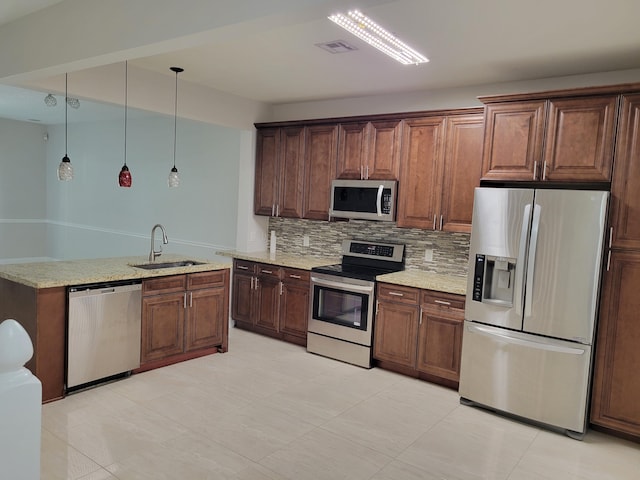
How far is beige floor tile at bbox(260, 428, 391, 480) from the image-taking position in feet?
8.78

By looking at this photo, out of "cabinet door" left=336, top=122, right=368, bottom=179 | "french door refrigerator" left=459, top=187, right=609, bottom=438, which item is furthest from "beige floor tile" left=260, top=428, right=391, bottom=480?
"cabinet door" left=336, top=122, right=368, bottom=179

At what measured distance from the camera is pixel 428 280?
13.9 ft

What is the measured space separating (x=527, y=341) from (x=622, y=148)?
1.44m

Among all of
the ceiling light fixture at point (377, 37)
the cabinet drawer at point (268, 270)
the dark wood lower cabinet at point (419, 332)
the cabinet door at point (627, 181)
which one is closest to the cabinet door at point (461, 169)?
the dark wood lower cabinet at point (419, 332)

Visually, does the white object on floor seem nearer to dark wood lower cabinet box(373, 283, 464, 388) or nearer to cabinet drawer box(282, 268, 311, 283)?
dark wood lower cabinet box(373, 283, 464, 388)

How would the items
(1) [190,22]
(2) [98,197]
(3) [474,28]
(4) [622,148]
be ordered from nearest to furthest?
1. (1) [190,22]
2. (3) [474,28]
3. (4) [622,148]
4. (2) [98,197]

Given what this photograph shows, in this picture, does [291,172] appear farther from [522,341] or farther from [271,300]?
[522,341]

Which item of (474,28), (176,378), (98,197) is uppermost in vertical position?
(474,28)

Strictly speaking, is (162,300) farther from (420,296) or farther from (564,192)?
(564,192)

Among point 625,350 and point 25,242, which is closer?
point 625,350

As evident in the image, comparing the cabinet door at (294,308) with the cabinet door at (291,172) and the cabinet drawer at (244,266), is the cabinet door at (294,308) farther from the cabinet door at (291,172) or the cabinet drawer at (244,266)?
the cabinet door at (291,172)

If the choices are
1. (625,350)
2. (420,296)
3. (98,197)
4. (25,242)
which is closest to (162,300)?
(420,296)

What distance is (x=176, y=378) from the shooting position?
3988 mm

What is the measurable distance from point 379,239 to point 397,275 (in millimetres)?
668
